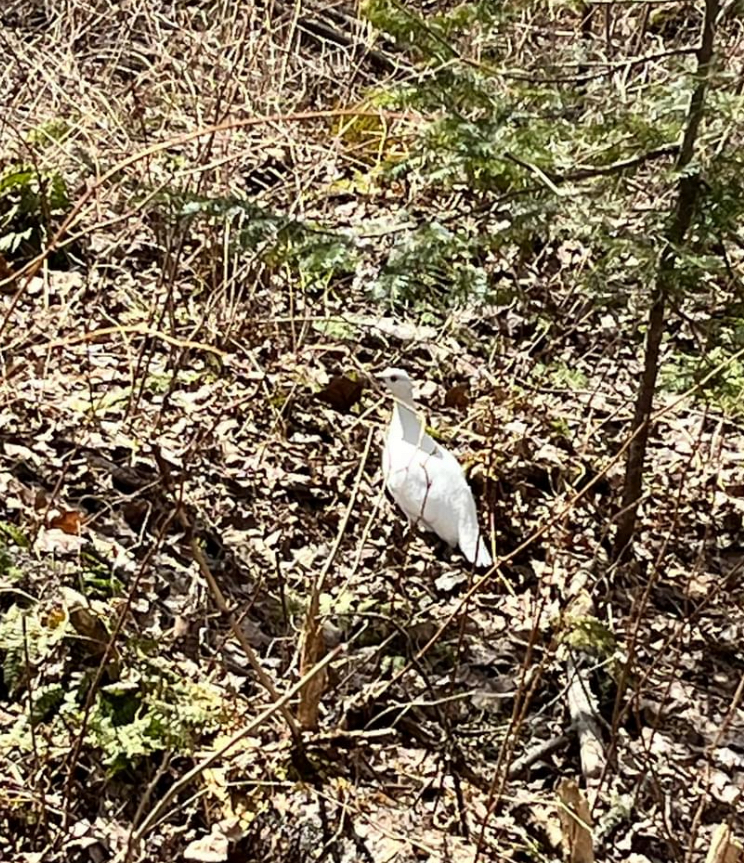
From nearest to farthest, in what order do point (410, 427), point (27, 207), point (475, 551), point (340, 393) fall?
point (475, 551) < point (410, 427) < point (340, 393) < point (27, 207)

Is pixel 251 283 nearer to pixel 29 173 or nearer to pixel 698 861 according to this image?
pixel 29 173

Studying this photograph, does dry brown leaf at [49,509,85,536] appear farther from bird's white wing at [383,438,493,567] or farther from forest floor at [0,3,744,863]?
bird's white wing at [383,438,493,567]

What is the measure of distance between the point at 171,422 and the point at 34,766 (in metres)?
1.58

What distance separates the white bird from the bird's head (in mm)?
143

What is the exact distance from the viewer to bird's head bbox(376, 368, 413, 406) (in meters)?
3.97

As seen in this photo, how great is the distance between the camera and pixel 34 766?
101 inches

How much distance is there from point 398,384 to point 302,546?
66cm

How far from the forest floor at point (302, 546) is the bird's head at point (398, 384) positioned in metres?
0.12

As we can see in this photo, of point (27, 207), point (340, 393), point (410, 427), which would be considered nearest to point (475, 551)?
point (410, 427)

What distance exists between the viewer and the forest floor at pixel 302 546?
271cm

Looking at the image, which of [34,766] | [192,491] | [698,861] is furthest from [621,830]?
[192,491]

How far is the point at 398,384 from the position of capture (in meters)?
3.97

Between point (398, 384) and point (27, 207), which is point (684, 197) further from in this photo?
point (27, 207)

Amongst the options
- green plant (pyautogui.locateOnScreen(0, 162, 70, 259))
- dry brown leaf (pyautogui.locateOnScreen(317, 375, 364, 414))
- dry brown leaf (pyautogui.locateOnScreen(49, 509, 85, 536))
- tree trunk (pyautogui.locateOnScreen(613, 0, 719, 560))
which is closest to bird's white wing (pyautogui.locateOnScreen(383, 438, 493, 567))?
tree trunk (pyautogui.locateOnScreen(613, 0, 719, 560))
